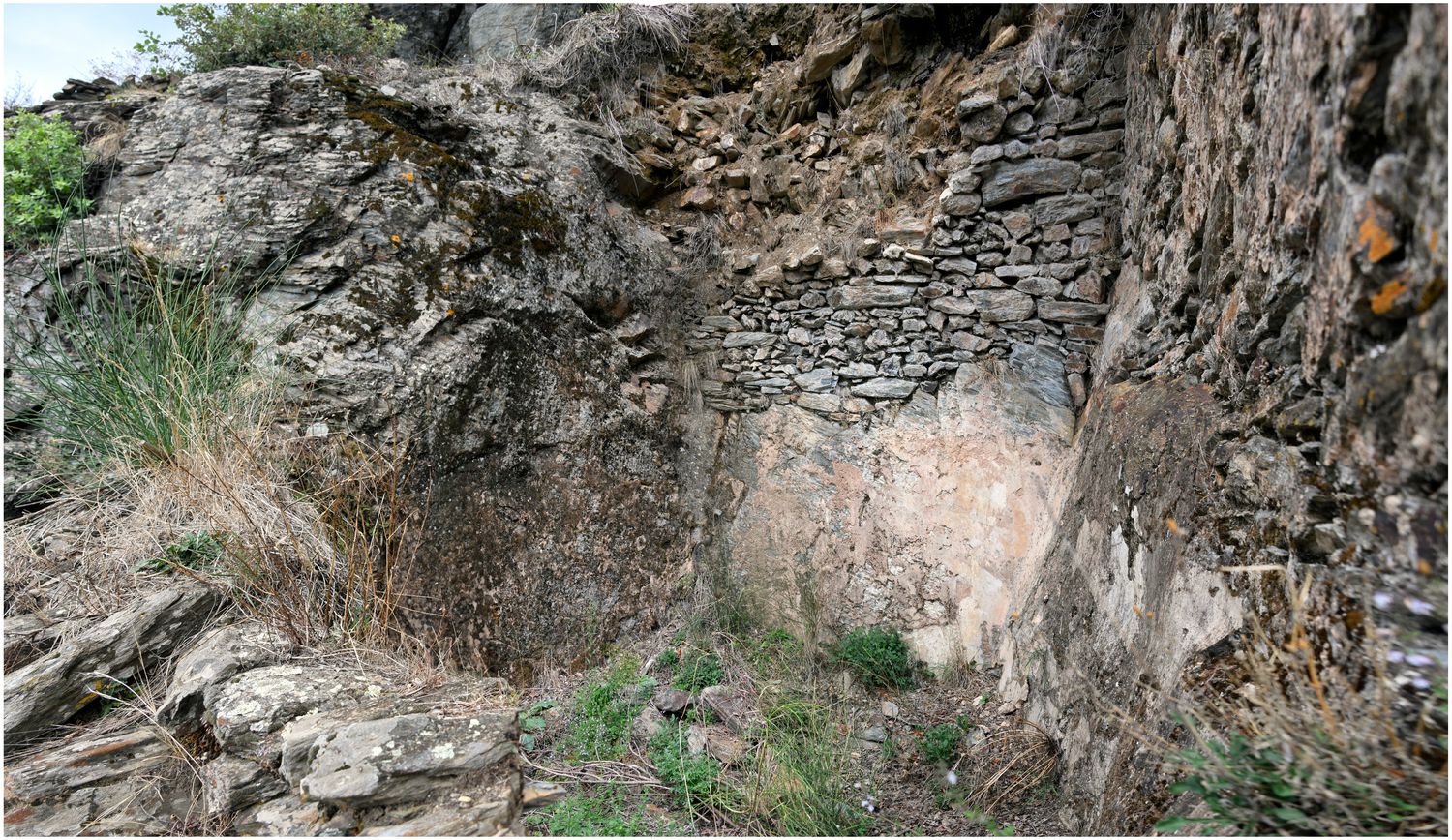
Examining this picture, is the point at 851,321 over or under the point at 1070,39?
under

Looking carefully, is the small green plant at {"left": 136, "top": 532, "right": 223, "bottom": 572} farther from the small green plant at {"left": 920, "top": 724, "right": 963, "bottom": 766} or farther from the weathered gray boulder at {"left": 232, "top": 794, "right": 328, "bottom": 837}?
the small green plant at {"left": 920, "top": 724, "right": 963, "bottom": 766}

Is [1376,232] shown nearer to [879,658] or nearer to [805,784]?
[805,784]

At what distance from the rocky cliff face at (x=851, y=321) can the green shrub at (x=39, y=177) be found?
32cm

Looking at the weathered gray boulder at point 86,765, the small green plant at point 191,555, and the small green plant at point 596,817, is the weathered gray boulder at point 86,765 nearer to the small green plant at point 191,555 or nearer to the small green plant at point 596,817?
the small green plant at point 191,555

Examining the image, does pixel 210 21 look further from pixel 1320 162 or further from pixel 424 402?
pixel 1320 162

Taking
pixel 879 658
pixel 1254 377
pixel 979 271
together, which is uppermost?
pixel 979 271

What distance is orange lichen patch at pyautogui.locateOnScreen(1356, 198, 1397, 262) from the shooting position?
1.31 m

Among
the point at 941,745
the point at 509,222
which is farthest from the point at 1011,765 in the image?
the point at 509,222

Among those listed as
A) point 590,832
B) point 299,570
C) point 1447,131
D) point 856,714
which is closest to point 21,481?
point 299,570

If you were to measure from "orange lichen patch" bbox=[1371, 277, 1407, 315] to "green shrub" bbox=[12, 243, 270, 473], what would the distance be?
354cm

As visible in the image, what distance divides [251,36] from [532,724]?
4877mm

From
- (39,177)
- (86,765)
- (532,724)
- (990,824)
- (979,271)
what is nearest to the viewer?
(86,765)

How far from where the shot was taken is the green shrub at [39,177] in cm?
392

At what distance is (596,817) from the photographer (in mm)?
2283
